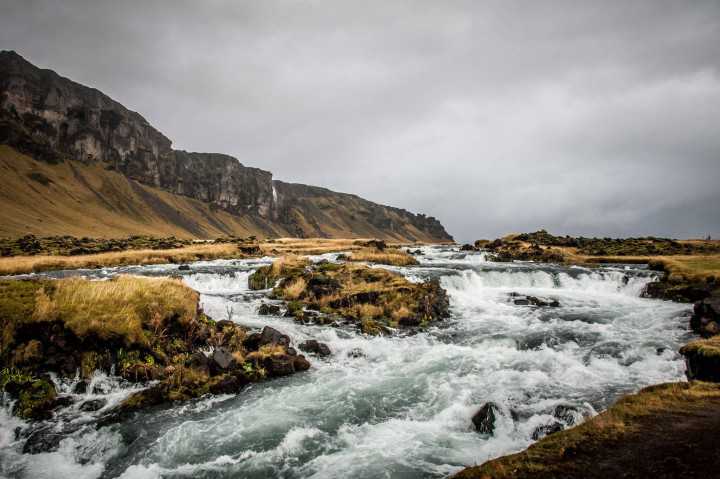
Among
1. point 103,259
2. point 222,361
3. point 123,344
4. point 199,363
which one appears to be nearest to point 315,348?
point 222,361

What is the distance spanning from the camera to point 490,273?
4012cm

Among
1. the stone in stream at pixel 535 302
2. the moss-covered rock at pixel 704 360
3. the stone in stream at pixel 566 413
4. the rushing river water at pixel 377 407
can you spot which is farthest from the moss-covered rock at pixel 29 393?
the stone in stream at pixel 535 302

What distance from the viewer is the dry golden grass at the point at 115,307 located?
13.1 meters

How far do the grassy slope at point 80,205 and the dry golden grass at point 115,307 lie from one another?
101114 mm

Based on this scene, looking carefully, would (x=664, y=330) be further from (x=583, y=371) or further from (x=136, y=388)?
(x=136, y=388)

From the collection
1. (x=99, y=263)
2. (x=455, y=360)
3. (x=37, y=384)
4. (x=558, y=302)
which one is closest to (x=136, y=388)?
(x=37, y=384)

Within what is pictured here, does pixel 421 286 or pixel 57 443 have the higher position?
pixel 421 286

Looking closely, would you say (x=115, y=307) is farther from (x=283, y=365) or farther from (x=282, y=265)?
(x=282, y=265)

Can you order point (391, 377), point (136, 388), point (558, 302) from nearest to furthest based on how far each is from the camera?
1. point (136, 388)
2. point (391, 377)
3. point (558, 302)

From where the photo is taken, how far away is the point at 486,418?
11.0 metres

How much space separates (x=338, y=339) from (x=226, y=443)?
905 cm

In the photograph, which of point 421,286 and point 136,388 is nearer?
point 136,388

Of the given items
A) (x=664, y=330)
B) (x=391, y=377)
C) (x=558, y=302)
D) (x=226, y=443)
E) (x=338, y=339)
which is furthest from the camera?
(x=558, y=302)

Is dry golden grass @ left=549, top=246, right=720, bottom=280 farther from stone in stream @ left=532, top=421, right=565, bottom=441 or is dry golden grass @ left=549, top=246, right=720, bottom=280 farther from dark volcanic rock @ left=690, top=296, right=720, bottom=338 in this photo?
stone in stream @ left=532, top=421, right=565, bottom=441
